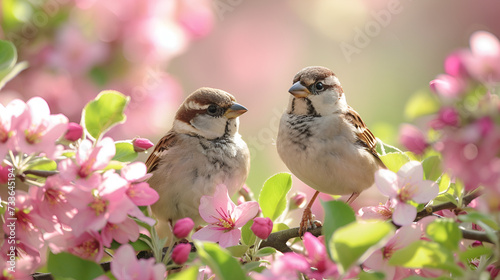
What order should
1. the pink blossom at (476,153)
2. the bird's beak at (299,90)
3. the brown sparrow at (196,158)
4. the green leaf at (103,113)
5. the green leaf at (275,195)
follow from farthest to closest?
the bird's beak at (299,90) → the brown sparrow at (196,158) → the green leaf at (275,195) → the green leaf at (103,113) → the pink blossom at (476,153)

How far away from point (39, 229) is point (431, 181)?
2.17 ft

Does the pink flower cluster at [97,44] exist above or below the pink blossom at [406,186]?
above

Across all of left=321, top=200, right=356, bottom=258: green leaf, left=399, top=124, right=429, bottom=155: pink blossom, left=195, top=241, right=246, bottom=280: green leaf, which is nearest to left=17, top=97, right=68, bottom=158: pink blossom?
left=195, top=241, right=246, bottom=280: green leaf

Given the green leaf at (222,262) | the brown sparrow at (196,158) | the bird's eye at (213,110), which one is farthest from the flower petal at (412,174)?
the bird's eye at (213,110)

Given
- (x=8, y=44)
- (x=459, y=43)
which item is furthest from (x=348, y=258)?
(x=459, y=43)

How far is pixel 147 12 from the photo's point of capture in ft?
5.96

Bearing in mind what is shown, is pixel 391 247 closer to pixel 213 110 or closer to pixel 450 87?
pixel 450 87

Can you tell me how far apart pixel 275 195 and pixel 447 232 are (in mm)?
410

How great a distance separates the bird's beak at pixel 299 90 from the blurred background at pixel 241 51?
23 cm

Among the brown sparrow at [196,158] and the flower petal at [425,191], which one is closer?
the flower petal at [425,191]

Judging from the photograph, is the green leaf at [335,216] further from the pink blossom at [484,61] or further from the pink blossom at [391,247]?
the pink blossom at [484,61]

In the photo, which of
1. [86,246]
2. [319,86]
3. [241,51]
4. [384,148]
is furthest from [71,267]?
[241,51]

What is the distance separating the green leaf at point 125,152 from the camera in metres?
1.04

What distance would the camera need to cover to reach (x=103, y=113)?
3.35ft
